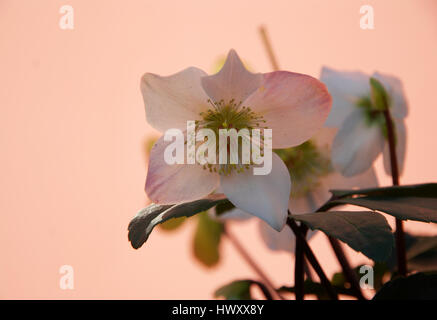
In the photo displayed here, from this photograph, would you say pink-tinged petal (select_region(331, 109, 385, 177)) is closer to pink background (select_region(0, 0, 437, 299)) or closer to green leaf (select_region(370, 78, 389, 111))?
green leaf (select_region(370, 78, 389, 111))

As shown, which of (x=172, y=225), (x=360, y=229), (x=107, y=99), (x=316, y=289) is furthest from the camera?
(x=107, y=99)

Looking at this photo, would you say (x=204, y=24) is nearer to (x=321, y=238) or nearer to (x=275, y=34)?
(x=275, y=34)

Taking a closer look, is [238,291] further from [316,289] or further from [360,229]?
[360,229]

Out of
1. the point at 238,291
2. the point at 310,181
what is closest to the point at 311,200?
the point at 310,181

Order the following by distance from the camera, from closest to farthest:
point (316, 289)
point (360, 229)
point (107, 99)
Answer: point (360, 229) → point (316, 289) → point (107, 99)

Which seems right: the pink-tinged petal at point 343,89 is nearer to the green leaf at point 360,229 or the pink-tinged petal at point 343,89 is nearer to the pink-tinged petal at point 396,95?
the pink-tinged petal at point 396,95

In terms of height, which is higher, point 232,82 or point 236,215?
point 232,82

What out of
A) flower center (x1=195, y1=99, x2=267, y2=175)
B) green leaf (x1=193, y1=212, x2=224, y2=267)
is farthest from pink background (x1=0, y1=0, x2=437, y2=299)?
flower center (x1=195, y1=99, x2=267, y2=175)

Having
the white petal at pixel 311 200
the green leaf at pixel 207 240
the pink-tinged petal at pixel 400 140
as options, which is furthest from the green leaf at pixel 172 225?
the pink-tinged petal at pixel 400 140
